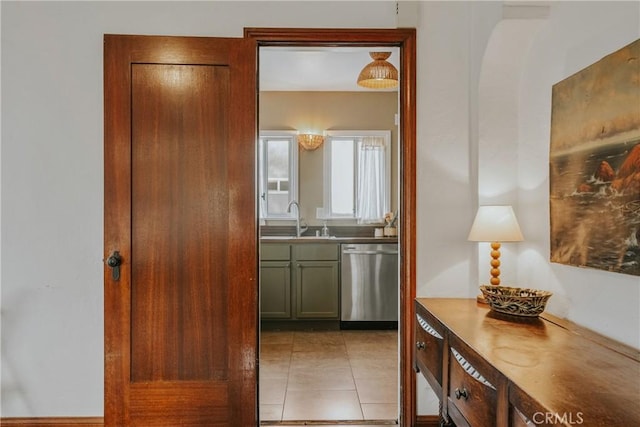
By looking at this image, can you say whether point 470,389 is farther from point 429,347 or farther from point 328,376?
point 328,376

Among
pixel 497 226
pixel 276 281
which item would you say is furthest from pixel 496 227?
pixel 276 281

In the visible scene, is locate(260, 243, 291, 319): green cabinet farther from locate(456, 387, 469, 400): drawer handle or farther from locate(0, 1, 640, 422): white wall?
locate(456, 387, 469, 400): drawer handle

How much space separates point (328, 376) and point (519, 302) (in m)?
1.83

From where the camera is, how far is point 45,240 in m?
2.29

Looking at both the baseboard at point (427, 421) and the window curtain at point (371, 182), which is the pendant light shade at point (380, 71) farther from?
the baseboard at point (427, 421)

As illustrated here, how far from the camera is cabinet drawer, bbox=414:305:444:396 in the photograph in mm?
1713

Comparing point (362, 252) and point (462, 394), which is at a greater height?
point (362, 252)

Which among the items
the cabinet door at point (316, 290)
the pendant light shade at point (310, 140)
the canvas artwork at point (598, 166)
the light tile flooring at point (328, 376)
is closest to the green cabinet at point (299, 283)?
the cabinet door at point (316, 290)

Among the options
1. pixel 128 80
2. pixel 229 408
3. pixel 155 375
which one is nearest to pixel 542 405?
pixel 229 408

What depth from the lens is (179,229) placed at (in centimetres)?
222

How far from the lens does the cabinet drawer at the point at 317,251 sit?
4.32 meters

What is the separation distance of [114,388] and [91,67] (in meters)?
1.69

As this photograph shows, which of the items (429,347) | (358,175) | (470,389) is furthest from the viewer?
(358,175)

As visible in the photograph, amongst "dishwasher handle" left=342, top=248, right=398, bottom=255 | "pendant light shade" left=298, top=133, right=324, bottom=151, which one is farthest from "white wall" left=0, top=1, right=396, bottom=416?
"pendant light shade" left=298, top=133, right=324, bottom=151
